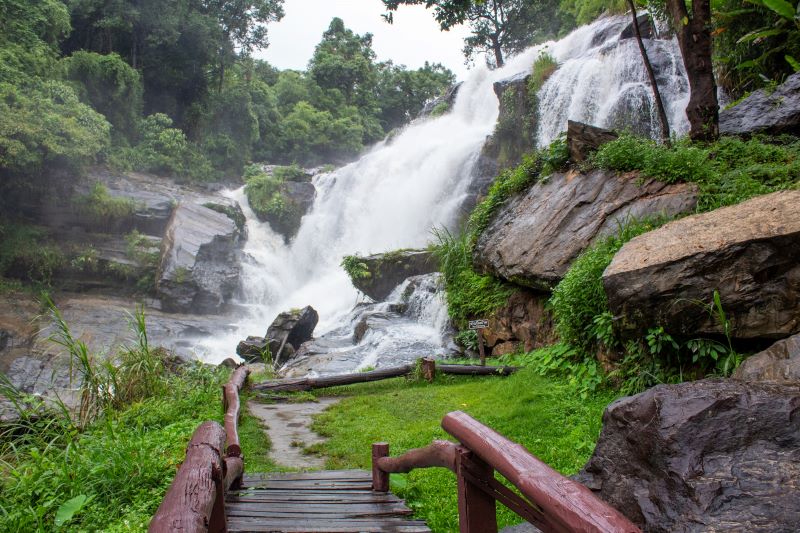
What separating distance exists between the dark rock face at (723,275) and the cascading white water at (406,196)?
7447 mm

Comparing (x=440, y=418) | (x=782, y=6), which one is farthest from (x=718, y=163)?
(x=440, y=418)

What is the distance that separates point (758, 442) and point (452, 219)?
1774 centimetres

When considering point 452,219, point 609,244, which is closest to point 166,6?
point 452,219

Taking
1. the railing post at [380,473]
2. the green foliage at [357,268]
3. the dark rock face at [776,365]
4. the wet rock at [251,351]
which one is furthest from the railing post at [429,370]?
the green foliage at [357,268]

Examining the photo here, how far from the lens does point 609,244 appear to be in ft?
23.8

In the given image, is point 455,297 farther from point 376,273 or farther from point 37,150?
point 37,150

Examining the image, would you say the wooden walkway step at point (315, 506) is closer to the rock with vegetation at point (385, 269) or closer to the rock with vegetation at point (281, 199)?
the rock with vegetation at point (385, 269)

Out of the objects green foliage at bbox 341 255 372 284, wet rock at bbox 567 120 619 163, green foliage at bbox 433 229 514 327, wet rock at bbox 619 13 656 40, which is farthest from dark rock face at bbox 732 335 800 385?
wet rock at bbox 619 13 656 40

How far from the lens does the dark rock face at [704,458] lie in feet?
8.03

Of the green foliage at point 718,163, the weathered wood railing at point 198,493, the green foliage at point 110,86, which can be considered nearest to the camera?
the weathered wood railing at point 198,493

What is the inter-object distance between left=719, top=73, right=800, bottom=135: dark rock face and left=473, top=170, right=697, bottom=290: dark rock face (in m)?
2.36

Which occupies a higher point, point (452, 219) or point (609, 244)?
point (452, 219)

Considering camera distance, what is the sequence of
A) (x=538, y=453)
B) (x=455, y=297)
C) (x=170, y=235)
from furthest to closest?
(x=170, y=235), (x=455, y=297), (x=538, y=453)

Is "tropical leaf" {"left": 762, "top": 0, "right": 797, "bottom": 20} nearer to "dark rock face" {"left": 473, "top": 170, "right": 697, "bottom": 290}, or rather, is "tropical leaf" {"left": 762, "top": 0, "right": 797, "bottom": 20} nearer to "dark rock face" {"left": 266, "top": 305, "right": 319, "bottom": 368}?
"dark rock face" {"left": 473, "top": 170, "right": 697, "bottom": 290}
